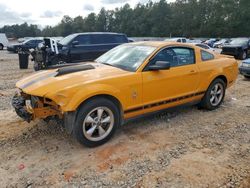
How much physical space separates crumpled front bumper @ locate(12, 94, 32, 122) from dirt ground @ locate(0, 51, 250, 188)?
49 centimetres

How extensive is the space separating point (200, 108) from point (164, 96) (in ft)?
4.88

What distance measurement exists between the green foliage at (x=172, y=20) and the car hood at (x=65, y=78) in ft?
204

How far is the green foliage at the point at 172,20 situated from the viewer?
5994 cm

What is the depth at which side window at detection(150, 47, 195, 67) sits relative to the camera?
15.0 ft

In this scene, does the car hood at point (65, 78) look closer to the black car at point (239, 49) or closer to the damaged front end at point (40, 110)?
the damaged front end at point (40, 110)

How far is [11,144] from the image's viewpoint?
3.99 meters

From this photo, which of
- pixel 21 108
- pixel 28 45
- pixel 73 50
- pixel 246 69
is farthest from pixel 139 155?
pixel 28 45

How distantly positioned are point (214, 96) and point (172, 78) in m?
1.57

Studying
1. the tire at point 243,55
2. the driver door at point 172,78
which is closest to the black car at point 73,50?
the driver door at point 172,78

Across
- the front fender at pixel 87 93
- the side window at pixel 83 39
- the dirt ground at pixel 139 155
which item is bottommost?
the dirt ground at pixel 139 155

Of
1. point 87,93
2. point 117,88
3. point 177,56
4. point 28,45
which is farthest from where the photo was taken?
point 28,45

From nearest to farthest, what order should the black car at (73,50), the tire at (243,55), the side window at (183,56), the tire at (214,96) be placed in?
the side window at (183,56) < the tire at (214,96) < the black car at (73,50) < the tire at (243,55)

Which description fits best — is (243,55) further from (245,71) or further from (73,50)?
(73,50)

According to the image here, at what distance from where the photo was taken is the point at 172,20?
224ft
